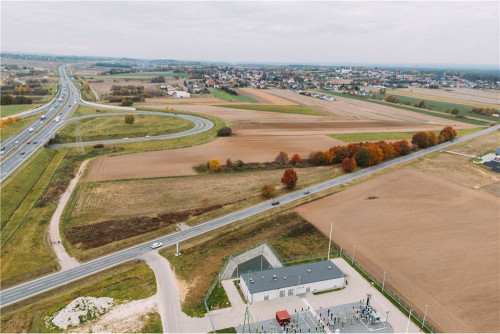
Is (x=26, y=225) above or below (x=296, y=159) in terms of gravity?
below

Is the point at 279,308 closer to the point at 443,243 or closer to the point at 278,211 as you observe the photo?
the point at 278,211

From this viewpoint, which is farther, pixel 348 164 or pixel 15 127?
pixel 15 127

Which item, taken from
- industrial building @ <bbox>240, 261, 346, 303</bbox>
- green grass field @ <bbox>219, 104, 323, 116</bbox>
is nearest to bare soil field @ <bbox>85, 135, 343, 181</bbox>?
industrial building @ <bbox>240, 261, 346, 303</bbox>

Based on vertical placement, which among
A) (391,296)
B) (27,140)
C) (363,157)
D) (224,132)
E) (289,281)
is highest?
(224,132)

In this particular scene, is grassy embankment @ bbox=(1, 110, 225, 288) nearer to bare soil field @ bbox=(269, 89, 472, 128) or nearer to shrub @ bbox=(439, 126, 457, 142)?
shrub @ bbox=(439, 126, 457, 142)

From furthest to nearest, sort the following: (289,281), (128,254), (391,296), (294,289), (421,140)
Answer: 1. (421,140)
2. (128,254)
3. (289,281)
4. (294,289)
5. (391,296)

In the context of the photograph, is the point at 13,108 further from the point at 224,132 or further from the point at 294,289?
the point at 294,289

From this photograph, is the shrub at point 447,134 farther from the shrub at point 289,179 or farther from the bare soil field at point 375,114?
the shrub at point 289,179

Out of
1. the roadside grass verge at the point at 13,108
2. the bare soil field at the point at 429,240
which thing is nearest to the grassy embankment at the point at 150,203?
the bare soil field at the point at 429,240

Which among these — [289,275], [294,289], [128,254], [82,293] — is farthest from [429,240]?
[82,293]
